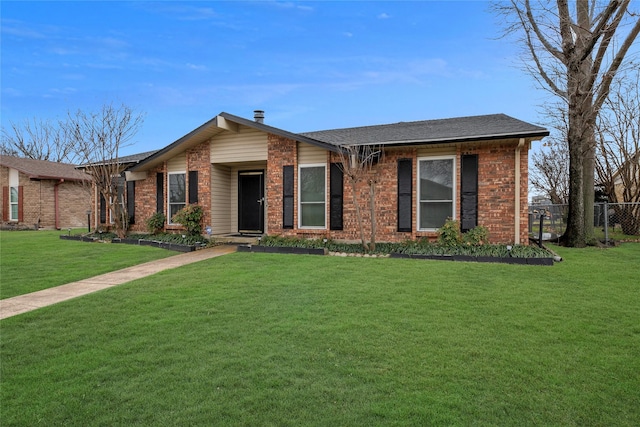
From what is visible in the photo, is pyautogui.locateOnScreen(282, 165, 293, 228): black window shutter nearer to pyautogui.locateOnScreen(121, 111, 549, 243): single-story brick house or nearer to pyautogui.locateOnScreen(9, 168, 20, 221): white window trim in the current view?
pyautogui.locateOnScreen(121, 111, 549, 243): single-story brick house

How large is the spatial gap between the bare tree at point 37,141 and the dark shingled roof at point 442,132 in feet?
104

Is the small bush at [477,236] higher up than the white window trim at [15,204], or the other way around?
the white window trim at [15,204]

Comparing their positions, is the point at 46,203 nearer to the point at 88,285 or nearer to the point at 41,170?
the point at 41,170

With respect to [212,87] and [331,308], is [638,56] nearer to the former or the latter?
[331,308]

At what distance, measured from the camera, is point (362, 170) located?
9664mm

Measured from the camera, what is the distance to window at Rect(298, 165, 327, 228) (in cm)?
1057

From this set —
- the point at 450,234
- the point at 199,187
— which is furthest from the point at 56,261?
the point at 450,234

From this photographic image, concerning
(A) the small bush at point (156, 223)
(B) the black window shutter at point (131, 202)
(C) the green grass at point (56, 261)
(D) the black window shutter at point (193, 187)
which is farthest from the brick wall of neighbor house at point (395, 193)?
(B) the black window shutter at point (131, 202)

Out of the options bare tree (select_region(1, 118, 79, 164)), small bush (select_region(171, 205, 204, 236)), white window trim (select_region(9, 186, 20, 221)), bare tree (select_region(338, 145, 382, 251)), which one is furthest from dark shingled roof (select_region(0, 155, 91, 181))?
bare tree (select_region(338, 145, 382, 251))

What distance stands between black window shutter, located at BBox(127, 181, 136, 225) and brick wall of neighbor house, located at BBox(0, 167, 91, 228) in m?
7.53

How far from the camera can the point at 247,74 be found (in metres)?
18.8

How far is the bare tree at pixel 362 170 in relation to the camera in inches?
358

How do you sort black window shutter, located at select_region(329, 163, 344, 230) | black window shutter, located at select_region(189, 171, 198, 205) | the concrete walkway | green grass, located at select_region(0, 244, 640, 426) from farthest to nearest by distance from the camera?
1. black window shutter, located at select_region(189, 171, 198, 205)
2. black window shutter, located at select_region(329, 163, 344, 230)
3. the concrete walkway
4. green grass, located at select_region(0, 244, 640, 426)

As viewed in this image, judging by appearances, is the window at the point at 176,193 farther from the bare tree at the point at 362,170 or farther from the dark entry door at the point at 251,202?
the bare tree at the point at 362,170
